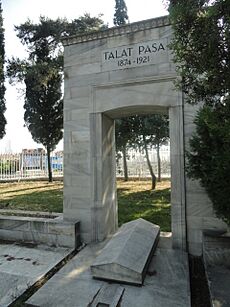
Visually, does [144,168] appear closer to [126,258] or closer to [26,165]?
[26,165]

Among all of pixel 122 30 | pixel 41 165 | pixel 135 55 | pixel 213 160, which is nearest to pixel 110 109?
pixel 135 55

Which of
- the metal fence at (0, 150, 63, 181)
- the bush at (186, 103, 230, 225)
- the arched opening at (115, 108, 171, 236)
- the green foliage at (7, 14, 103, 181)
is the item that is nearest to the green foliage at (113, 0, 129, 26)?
the green foliage at (7, 14, 103, 181)

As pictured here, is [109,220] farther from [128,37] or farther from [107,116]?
[128,37]

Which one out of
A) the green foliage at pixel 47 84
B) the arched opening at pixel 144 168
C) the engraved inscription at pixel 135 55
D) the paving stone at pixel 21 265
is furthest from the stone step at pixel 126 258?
the green foliage at pixel 47 84

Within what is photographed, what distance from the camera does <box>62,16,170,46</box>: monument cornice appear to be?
16.4 feet

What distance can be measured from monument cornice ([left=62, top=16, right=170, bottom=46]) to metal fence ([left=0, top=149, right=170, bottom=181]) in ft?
31.2

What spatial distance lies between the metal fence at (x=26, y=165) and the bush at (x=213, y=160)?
13580 mm

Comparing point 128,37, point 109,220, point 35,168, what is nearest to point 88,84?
point 128,37

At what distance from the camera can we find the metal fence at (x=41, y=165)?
1541 cm

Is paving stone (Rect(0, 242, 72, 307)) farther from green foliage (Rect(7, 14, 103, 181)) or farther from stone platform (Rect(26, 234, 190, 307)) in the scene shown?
green foliage (Rect(7, 14, 103, 181))

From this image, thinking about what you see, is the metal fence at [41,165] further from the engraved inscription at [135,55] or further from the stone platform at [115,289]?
the stone platform at [115,289]

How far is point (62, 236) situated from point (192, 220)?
2.51 m

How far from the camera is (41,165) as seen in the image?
55.1 feet

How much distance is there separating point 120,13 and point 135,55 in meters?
12.9
